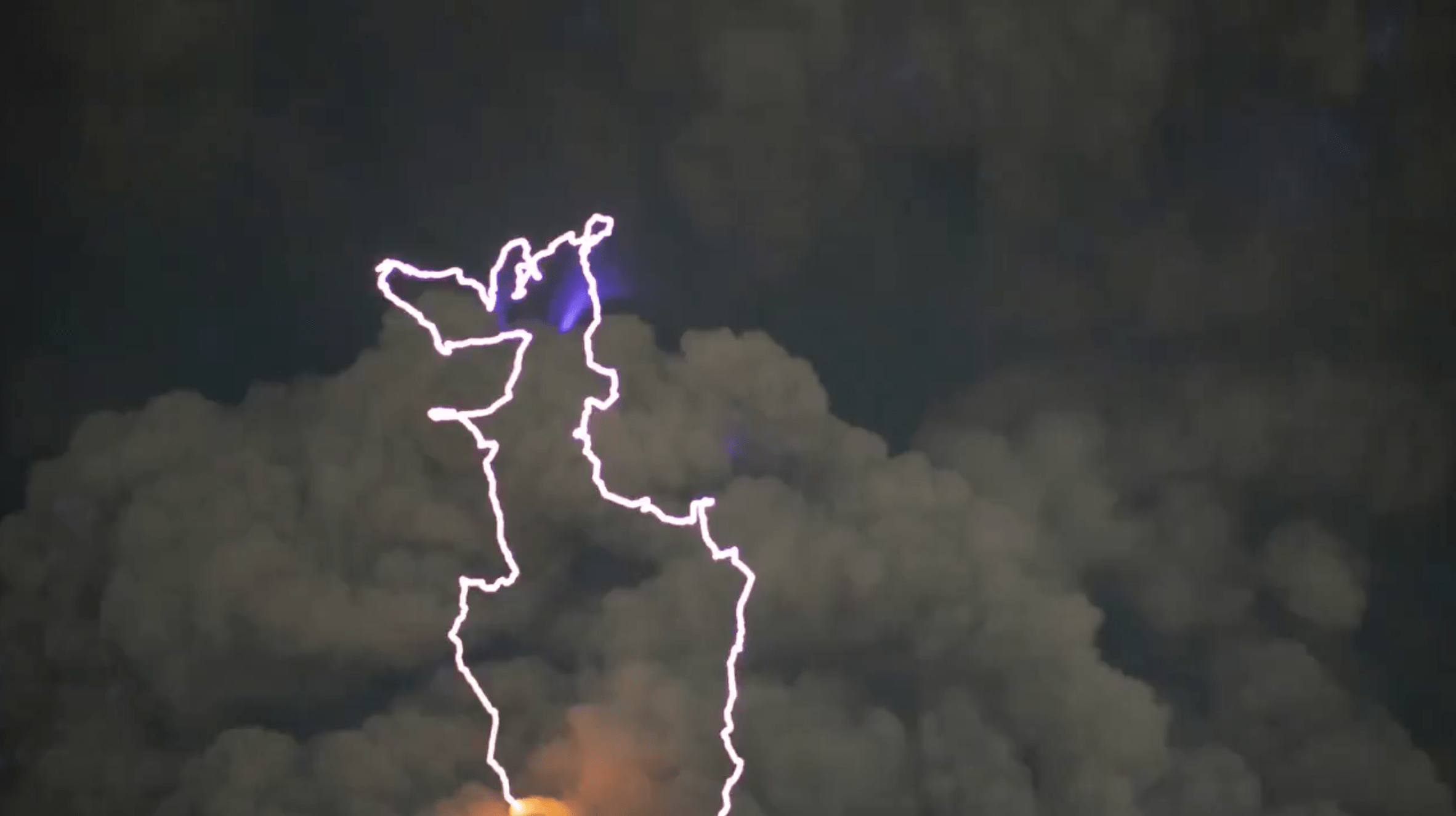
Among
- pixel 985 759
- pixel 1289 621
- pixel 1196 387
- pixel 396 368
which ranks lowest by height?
pixel 985 759

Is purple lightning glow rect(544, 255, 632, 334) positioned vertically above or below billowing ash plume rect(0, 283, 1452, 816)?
above

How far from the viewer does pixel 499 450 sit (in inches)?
116

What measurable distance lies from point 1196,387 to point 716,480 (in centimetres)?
114

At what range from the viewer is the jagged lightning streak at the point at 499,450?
116 inches

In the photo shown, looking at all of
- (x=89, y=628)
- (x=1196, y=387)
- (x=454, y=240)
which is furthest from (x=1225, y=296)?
(x=89, y=628)

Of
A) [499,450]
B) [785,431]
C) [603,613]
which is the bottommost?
[603,613]

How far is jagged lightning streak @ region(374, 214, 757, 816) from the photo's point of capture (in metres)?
2.94

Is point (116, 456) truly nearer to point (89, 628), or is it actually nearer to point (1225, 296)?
point (89, 628)

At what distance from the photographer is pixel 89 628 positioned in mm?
2975

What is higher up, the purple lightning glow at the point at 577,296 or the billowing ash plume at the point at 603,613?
the purple lightning glow at the point at 577,296

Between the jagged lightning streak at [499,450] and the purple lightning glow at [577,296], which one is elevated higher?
the purple lightning glow at [577,296]

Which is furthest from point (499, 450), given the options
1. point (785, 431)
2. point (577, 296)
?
point (785, 431)

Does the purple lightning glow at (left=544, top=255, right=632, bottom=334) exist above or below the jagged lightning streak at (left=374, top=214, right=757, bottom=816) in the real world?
above

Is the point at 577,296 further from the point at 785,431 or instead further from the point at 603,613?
the point at 603,613
